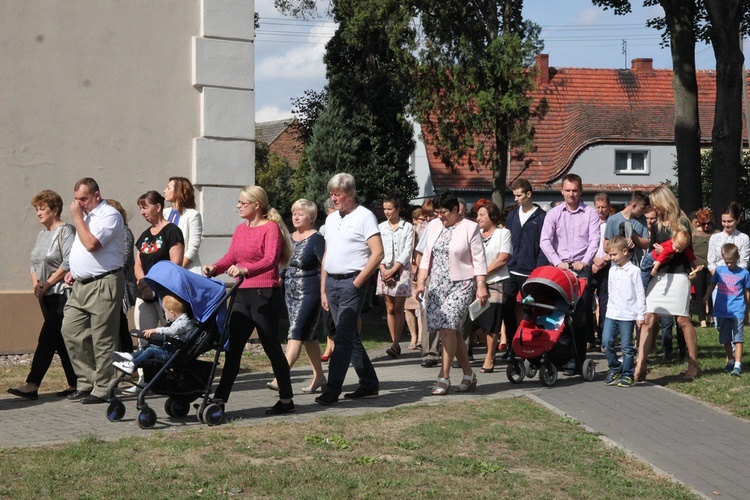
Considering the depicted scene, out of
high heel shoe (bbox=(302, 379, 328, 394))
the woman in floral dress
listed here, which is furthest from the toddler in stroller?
high heel shoe (bbox=(302, 379, 328, 394))

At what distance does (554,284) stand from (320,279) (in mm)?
2406

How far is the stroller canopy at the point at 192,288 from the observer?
27.9ft

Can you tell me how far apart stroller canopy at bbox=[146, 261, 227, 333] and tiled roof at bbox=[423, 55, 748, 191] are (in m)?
39.8

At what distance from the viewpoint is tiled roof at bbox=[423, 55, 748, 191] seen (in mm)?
49656

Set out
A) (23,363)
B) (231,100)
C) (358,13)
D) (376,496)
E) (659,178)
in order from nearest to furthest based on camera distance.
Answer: (376,496) < (23,363) < (231,100) < (358,13) < (659,178)

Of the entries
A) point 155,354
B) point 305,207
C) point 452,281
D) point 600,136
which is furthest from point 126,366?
point 600,136

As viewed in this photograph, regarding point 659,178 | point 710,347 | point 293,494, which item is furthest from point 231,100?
point 659,178

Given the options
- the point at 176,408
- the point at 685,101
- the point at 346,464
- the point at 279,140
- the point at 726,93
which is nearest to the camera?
the point at 346,464

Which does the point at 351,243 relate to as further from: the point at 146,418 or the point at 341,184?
the point at 146,418

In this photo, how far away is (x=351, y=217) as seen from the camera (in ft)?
32.6

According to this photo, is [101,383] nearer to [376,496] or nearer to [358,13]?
[376,496]

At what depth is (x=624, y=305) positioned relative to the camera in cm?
1110

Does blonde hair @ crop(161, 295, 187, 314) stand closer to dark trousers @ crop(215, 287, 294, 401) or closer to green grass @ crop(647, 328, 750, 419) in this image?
dark trousers @ crop(215, 287, 294, 401)

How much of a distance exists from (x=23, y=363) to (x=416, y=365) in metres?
4.55
